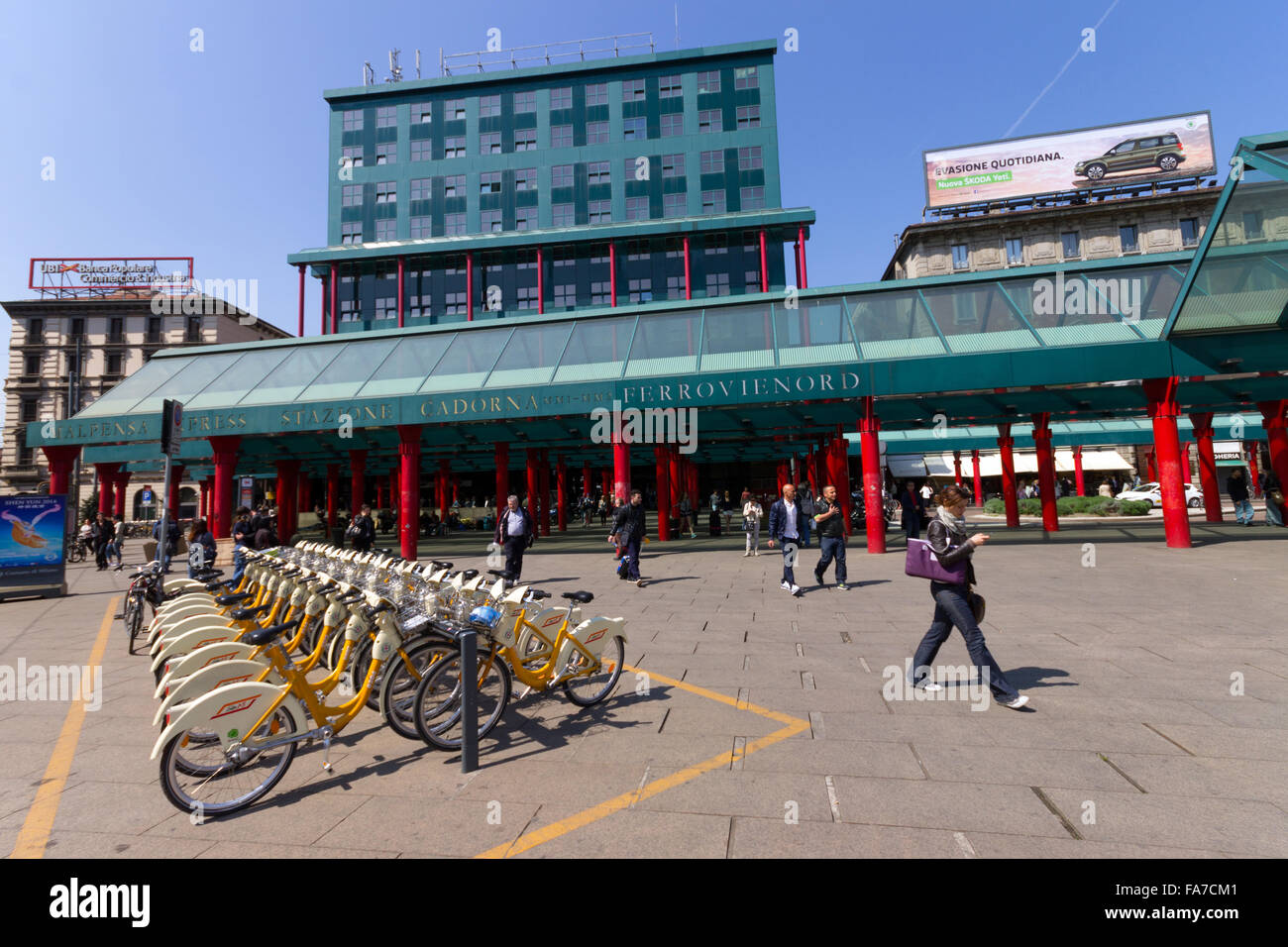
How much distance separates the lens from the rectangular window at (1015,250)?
162 feet

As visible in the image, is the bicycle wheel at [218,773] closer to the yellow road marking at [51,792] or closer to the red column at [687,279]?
the yellow road marking at [51,792]

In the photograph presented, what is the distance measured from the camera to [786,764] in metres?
4.05

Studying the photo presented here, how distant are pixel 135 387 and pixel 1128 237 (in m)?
63.1

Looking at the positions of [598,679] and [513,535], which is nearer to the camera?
[598,679]

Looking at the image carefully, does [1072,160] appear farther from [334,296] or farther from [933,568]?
[933,568]

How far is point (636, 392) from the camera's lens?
16281mm

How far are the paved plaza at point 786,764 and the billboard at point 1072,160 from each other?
51.2m

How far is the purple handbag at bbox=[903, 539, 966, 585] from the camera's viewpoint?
5.20 metres

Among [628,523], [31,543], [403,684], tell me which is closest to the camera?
[403,684]

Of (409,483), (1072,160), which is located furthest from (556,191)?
(1072,160)

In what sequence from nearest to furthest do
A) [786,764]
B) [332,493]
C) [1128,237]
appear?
[786,764]
[332,493]
[1128,237]

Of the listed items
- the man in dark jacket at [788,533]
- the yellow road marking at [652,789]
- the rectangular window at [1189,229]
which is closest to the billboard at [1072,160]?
the rectangular window at [1189,229]

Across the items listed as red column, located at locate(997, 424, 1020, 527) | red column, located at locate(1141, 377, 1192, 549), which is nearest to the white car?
red column, located at locate(997, 424, 1020, 527)
